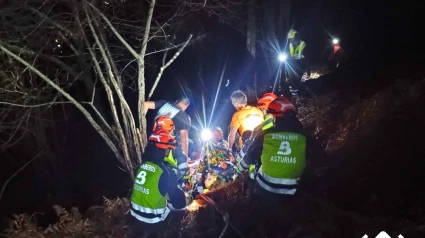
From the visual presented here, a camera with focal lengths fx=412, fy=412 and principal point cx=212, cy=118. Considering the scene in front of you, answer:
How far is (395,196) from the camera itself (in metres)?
4.70

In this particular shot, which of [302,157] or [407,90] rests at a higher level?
[407,90]

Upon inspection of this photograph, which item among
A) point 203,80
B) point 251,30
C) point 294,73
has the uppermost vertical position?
point 251,30

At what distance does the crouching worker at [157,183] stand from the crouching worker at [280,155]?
101 centimetres

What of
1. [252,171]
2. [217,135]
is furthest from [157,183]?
[217,135]

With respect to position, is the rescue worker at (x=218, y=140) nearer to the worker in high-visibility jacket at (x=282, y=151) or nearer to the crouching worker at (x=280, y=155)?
the crouching worker at (x=280, y=155)

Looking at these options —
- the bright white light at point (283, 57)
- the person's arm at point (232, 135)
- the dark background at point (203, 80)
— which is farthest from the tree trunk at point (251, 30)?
the person's arm at point (232, 135)

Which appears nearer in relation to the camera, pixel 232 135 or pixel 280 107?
pixel 280 107

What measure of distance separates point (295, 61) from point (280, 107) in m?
6.55

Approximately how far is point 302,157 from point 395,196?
1.14 metres

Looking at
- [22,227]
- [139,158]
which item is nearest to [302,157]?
[139,158]

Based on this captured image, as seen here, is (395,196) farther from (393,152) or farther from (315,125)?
(315,125)

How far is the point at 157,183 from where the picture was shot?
4551 millimetres

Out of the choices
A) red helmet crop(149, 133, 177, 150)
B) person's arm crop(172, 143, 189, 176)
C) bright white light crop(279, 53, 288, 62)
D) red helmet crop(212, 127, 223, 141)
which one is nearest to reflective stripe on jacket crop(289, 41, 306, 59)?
bright white light crop(279, 53, 288, 62)

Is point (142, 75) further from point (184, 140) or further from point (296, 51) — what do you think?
point (296, 51)
